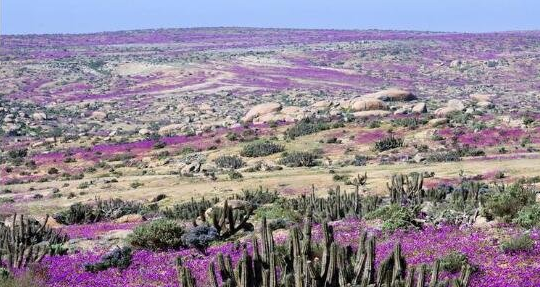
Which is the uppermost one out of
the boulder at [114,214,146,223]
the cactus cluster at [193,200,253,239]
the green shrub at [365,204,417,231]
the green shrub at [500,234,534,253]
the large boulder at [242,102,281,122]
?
the green shrub at [500,234,534,253]

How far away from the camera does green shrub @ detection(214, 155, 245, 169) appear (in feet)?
126

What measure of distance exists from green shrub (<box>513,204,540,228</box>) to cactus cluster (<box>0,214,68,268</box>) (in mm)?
10426

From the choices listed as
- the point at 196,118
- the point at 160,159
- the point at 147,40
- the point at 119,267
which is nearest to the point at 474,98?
the point at 196,118

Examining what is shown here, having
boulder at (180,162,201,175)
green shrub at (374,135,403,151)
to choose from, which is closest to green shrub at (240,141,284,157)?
boulder at (180,162,201,175)

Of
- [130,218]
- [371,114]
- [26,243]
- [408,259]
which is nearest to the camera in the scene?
[408,259]

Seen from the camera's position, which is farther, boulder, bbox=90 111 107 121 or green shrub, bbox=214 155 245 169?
boulder, bbox=90 111 107 121

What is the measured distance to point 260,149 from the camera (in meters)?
41.0

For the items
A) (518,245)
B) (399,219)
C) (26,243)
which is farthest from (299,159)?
(518,245)

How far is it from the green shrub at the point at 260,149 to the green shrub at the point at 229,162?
1.30 metres

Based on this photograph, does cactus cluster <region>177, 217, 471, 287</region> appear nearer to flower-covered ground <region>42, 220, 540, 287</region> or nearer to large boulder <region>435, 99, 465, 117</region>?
flower-covered ground <region>42, 220, 540, 287</region>

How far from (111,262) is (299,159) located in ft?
76.8

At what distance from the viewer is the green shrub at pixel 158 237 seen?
51.1 feet

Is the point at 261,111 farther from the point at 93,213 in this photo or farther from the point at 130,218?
the point at 130,218

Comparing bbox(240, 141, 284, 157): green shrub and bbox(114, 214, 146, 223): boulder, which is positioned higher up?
bbox(114, 214, 146, 223): boulder
